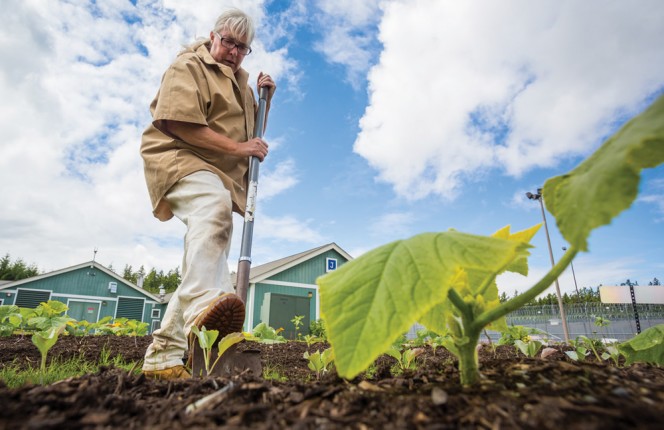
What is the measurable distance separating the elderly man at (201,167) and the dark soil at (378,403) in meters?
0.98

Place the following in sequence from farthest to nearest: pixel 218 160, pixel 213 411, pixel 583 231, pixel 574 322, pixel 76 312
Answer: pixel 76 312 < pixel 574 322 < pixel 218 160 < pixel 213 411 < pixel 583 231

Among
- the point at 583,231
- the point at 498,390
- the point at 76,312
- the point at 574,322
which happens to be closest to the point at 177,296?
the point at 498,390

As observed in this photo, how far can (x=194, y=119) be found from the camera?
7.59 feet

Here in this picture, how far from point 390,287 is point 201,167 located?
6.42 ft

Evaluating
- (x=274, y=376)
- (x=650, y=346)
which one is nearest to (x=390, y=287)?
(x=650, y=346)

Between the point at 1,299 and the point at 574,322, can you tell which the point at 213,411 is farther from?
the point at 1,299

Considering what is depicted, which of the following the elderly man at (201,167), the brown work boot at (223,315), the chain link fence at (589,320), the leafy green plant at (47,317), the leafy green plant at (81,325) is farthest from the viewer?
the chain link fence at (589,320)

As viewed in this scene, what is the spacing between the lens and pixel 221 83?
2678mm

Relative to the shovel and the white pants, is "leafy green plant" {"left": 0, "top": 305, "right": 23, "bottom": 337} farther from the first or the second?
the white pants

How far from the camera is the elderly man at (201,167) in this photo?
2.05 meters

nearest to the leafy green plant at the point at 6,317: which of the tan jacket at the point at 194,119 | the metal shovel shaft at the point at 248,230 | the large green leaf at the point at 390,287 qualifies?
the metal shovel shaft at the point at 248,230

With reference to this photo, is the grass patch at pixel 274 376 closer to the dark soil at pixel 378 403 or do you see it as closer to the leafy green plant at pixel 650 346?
the dark soil at pixel 378 403

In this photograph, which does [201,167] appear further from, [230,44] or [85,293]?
[85,293]

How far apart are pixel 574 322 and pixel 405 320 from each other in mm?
23080
